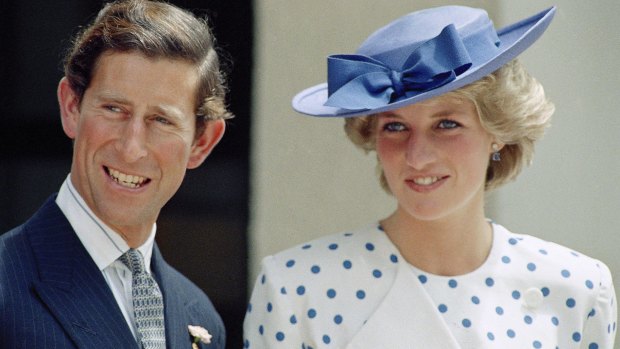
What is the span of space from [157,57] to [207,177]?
147 centimetres

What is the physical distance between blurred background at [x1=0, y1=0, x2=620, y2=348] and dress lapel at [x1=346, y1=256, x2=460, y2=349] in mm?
1319

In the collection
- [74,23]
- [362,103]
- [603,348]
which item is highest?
[74,23]

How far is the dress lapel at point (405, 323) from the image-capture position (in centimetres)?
307

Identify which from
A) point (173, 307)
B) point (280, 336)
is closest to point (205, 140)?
point (173, 307)

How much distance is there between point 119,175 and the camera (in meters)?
2.95

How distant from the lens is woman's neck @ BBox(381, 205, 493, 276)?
3209 millimetres

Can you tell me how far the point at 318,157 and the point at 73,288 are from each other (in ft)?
5.99

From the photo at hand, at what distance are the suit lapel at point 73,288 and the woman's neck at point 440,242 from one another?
869mm

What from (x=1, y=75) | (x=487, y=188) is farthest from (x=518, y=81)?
(x=1, y=75)

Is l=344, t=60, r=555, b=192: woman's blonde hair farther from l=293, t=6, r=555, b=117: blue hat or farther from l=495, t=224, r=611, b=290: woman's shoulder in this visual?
l=495, t=224, r=611, b=290: woman's shoulder

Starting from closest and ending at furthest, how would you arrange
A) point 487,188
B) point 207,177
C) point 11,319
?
point 11,319 < point 487,188 < point 207,177

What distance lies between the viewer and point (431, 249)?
3225 millimetres

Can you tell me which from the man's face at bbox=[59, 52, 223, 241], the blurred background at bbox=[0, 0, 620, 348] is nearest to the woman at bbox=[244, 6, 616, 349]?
the man's face at bbox=[59, 52, 223, 241]

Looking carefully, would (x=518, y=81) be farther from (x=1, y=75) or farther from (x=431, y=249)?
(x=1, y=75)
